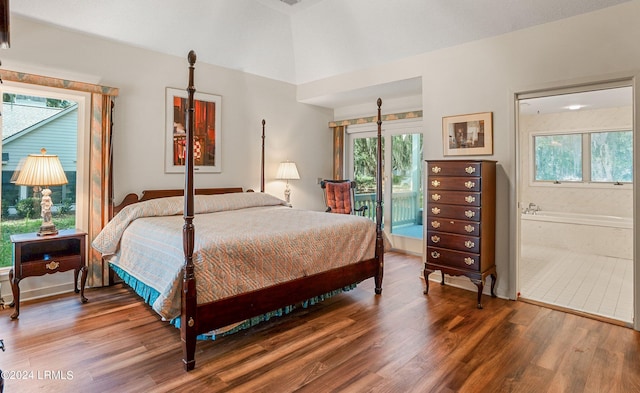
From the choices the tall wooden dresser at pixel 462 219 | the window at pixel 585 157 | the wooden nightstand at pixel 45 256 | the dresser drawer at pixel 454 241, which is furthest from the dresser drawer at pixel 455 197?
the window at pixel 585 157

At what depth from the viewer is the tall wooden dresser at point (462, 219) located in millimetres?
3285

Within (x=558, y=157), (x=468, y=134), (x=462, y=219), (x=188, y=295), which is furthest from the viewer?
(x=558, y=157)

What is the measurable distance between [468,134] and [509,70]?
0.71m

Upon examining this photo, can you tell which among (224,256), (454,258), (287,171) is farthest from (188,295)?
(287,171)

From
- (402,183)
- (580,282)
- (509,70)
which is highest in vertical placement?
(509,70)

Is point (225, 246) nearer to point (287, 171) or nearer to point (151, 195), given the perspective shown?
point (151, 195)

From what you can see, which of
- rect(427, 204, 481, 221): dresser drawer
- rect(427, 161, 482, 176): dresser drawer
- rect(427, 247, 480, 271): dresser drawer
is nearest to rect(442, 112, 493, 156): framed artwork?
rect(427, 161, 482, 176): dresser drawer

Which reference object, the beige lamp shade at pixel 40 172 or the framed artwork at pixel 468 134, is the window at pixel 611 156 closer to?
the framed artwork at pixel 468 134

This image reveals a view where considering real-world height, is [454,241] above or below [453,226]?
below

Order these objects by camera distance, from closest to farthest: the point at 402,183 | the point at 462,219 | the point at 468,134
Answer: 1. the point at 462,219
2. the point at 468,134
3. the point at 402,183

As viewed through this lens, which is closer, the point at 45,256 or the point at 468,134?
the point at 45,256

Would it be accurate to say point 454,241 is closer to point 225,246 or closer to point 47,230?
point 225,246

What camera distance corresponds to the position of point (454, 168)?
3418mm

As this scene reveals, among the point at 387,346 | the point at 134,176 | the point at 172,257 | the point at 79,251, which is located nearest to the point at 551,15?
the point at 387,346
